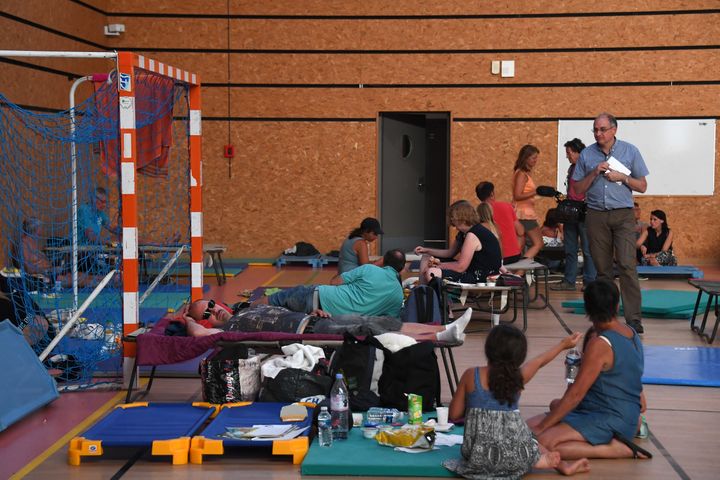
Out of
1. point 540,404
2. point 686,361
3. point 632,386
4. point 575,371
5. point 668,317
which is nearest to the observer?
point 632,386

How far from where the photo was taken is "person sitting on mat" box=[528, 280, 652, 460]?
16.4 feet

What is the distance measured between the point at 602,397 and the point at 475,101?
999 cm

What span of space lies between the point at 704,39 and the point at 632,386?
34.5 feet

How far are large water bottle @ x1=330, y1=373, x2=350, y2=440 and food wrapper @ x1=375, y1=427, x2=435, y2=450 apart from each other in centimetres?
23

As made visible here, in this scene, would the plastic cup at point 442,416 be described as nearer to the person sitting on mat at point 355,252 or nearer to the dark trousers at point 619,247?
the dark trousers at point 619,247

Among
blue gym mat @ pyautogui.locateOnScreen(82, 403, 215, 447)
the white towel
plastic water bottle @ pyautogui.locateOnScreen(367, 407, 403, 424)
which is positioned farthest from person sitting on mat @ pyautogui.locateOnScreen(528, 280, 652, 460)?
blue gym mat @ pyautogui.locateOnScreen(82, 403, 215, 447)

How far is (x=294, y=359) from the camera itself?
6.05m

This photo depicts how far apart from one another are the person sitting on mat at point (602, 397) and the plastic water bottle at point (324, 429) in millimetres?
1112

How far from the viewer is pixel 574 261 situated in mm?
11703

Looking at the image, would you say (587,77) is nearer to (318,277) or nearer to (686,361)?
(318,277)

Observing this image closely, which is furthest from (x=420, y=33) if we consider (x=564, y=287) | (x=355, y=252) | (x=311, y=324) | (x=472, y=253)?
(x=311, y=324)

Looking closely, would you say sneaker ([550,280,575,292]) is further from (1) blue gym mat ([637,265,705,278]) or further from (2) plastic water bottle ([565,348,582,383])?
(2) plastic water bottle ([565,348,582,383])

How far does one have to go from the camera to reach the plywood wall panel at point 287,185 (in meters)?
14.9

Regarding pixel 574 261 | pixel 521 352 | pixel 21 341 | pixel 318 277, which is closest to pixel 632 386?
pixel 521 352
